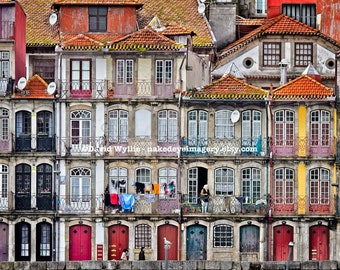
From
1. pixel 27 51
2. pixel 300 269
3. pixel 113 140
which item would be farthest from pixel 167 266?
pixel 27 51

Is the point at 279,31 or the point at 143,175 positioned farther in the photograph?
the point at 279,31

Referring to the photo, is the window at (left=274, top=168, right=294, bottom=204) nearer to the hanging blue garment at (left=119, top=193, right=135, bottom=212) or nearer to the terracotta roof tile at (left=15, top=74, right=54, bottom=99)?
the hanging blue garment at (left=119, top=193, right=135, bottom=212)

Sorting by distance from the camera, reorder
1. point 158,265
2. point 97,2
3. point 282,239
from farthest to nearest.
A: point 97,2 → point 282,239 → point 158,265

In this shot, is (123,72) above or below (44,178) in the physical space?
above

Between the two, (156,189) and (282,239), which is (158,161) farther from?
(282,239)

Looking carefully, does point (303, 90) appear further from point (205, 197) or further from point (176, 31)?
point (176, 31)

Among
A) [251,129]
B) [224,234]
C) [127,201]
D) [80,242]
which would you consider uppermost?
[251,129]

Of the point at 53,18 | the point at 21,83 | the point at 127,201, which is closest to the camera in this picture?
the point at 127,201

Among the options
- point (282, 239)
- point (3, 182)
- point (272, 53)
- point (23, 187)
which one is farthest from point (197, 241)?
point (272, 53)

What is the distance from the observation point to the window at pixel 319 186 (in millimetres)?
105312

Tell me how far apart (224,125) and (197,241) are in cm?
618

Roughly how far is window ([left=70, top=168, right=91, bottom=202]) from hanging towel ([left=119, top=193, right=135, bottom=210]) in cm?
173

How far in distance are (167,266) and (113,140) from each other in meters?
13.2

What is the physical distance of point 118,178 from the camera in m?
106
